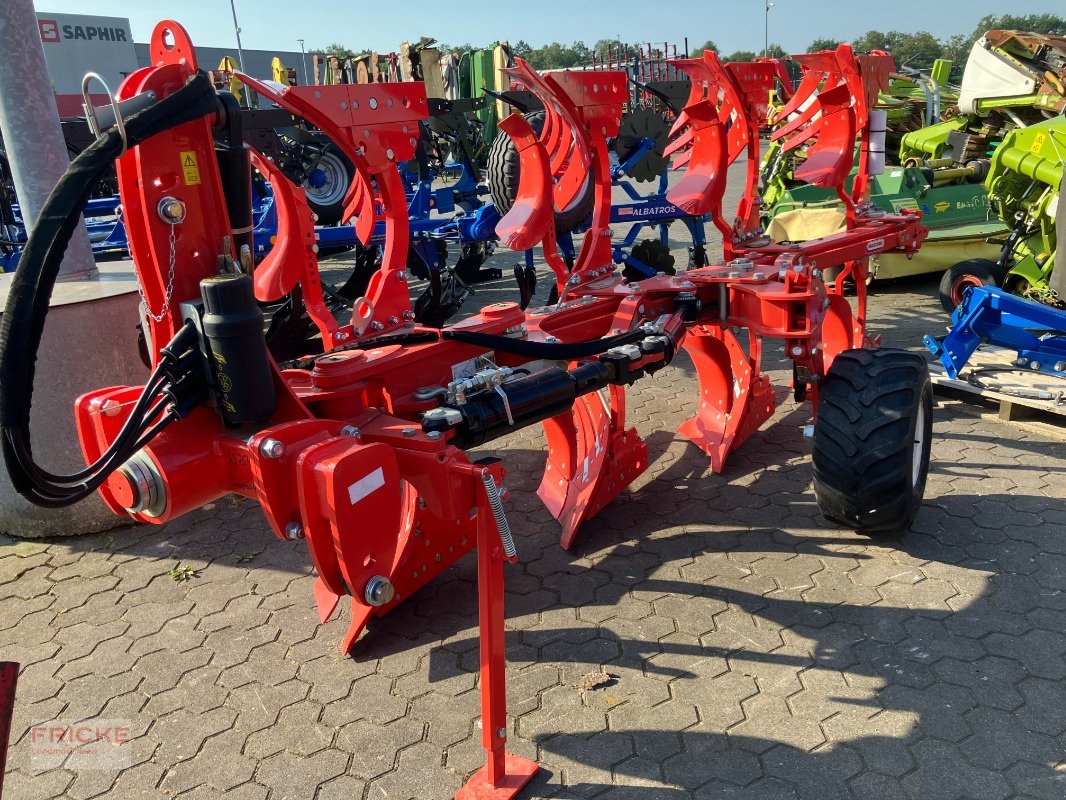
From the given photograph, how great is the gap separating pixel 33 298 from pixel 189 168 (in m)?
0.63

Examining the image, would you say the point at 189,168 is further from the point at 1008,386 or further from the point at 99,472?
the point at 1008,386

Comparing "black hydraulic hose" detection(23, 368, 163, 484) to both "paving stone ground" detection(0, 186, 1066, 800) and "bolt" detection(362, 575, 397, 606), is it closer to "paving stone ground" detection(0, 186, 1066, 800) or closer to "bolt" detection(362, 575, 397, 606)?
"bolt" detection(362, 575, 397, 606)

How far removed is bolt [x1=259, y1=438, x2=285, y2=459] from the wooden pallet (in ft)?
14.9

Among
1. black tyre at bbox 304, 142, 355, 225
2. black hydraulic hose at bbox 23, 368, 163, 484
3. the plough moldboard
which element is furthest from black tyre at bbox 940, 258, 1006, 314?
black hydraulic hose at bbox 23, 368, 163, 484

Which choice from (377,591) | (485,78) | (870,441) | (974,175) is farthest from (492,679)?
(485,78)

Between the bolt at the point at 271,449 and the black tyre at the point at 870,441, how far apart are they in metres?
2.39

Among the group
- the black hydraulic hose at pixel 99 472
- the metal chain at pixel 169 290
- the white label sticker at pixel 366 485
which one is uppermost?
the metal chain at pixel 169 290

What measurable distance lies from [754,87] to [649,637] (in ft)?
10.2

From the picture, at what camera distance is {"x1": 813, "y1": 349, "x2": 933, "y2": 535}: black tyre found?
347 cm

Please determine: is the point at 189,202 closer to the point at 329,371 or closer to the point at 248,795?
the point at 329,371

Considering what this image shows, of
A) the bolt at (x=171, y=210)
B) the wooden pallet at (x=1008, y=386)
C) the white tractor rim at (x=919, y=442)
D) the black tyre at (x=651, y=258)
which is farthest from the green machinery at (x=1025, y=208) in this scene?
the bolt at (x=171, y=210)

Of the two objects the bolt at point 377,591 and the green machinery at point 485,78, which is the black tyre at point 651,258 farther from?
the bolt at point 377,591

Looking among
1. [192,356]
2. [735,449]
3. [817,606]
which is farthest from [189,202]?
[735,449]

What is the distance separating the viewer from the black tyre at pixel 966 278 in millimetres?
6875
